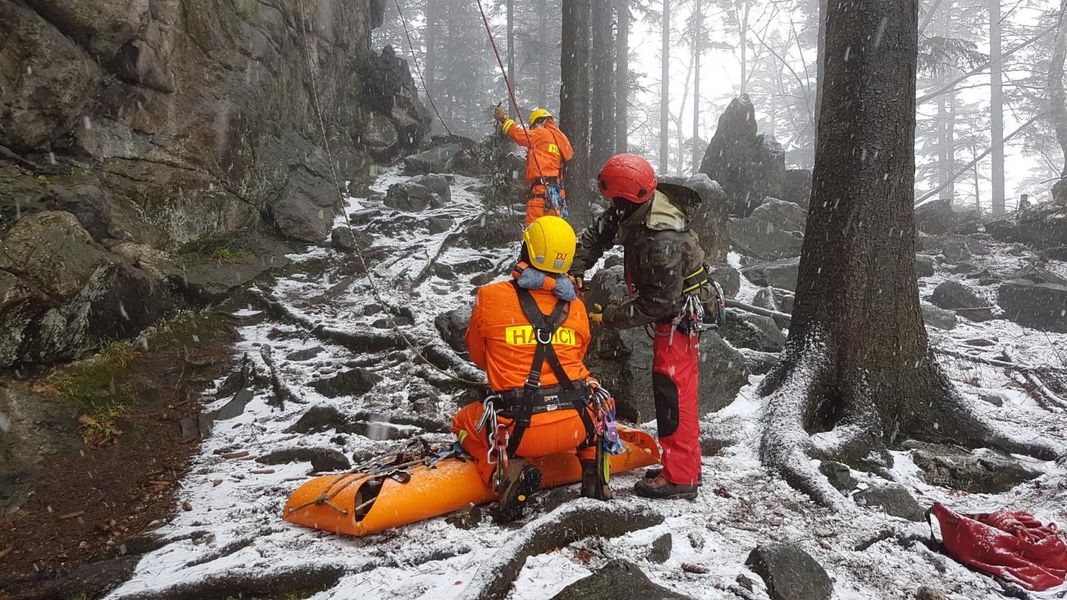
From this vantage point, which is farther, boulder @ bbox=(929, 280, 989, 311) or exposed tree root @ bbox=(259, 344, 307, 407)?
boulder @ bbox=(929, 280, 989, 311)

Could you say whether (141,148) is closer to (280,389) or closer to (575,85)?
(280,389)

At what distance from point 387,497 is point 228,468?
231 centimetres

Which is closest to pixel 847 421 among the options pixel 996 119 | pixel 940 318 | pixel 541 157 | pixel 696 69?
pixel 940 318

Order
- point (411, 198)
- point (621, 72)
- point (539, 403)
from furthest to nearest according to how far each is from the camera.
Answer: point (621, 72)
point (411, 198)
point (539, 403)

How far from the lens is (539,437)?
368cm

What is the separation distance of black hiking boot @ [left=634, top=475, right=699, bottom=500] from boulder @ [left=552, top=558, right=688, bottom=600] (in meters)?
1.13

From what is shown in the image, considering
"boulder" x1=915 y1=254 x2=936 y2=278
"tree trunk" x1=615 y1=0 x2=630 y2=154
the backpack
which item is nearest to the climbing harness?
the backpack

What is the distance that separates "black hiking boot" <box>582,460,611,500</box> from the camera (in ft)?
12.4

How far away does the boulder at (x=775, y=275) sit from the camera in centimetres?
1041

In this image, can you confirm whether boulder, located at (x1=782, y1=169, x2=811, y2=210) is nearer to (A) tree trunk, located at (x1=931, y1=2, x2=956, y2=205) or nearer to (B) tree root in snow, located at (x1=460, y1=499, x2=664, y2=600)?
(B) tree root in snow, located at (x1=460, y1=499, x2=664, y2=600)

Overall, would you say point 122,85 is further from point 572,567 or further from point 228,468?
point 572,567

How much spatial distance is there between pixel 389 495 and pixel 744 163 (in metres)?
15.5

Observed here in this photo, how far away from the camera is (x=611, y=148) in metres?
17.5

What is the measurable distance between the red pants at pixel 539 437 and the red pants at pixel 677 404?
61 centimetres
